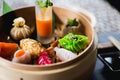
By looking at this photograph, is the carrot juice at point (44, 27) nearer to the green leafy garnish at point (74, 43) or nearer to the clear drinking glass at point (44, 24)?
the clear drinking glass at point (44, 24)

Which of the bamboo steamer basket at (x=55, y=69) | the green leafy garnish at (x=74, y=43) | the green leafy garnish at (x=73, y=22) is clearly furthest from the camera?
the green leafy garnish at (x=73, y=22)

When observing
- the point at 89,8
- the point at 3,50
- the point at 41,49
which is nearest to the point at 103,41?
the point at 41,49

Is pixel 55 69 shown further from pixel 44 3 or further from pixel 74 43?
pixel 44 3

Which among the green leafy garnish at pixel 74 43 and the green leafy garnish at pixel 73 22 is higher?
the green leafy garnish at pixel 73 22

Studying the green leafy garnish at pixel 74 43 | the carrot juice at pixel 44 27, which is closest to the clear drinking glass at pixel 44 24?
the carrot juice at pixel 44 27

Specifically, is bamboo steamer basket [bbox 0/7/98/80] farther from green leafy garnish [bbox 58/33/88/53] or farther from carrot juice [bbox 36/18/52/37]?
carrot juice [bbox 36/18/52/37]

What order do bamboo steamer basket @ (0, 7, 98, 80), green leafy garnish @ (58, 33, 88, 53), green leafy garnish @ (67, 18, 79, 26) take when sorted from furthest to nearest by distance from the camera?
green leafy garnish @ (67, 18, 79, 26) < green leafy garnish @ (58, 33, 88, 53) < bamboo steamer basket @ (0, 7, 98, 80)

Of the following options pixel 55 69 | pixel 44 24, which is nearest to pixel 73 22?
pixel 44 24

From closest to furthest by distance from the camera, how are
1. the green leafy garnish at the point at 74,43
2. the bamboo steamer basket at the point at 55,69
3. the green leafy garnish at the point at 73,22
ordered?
the bamboo steamer basket at the point at 55,69 → the green leafy garnish at the point at 74,43 → the green leafy garnish at the point at 73,22

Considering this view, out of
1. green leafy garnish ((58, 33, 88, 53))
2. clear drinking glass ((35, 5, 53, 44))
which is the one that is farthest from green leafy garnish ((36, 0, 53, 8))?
green leafy garnish ((58, 33, 88, 53))
